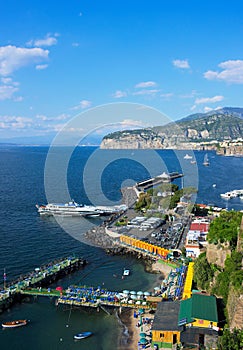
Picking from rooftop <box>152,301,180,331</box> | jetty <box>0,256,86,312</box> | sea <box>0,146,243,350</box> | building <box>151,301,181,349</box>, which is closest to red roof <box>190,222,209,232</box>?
sea <box>0,146,243,350</box>

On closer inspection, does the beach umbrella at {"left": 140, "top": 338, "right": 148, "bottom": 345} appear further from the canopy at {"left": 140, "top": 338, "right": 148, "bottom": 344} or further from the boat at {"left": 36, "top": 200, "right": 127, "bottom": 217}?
the boat at {"left": 36, "top": 200, "right": 127, "bottom": 217}

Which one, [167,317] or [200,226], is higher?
[200,226]

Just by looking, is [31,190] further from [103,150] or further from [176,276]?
[103,150]

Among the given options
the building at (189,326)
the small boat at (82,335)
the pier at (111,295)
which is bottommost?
the small boat at (82,335)

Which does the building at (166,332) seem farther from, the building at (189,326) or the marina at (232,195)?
the marina at (232,195)

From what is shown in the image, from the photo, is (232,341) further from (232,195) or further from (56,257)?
(232,195)

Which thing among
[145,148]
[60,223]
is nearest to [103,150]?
[145,148]

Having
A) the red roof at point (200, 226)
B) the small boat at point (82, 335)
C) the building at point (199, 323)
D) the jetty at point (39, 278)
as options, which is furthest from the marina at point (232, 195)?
the small boat at point (82, 335)

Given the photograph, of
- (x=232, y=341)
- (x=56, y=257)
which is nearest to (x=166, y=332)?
(x=232, y=341)
